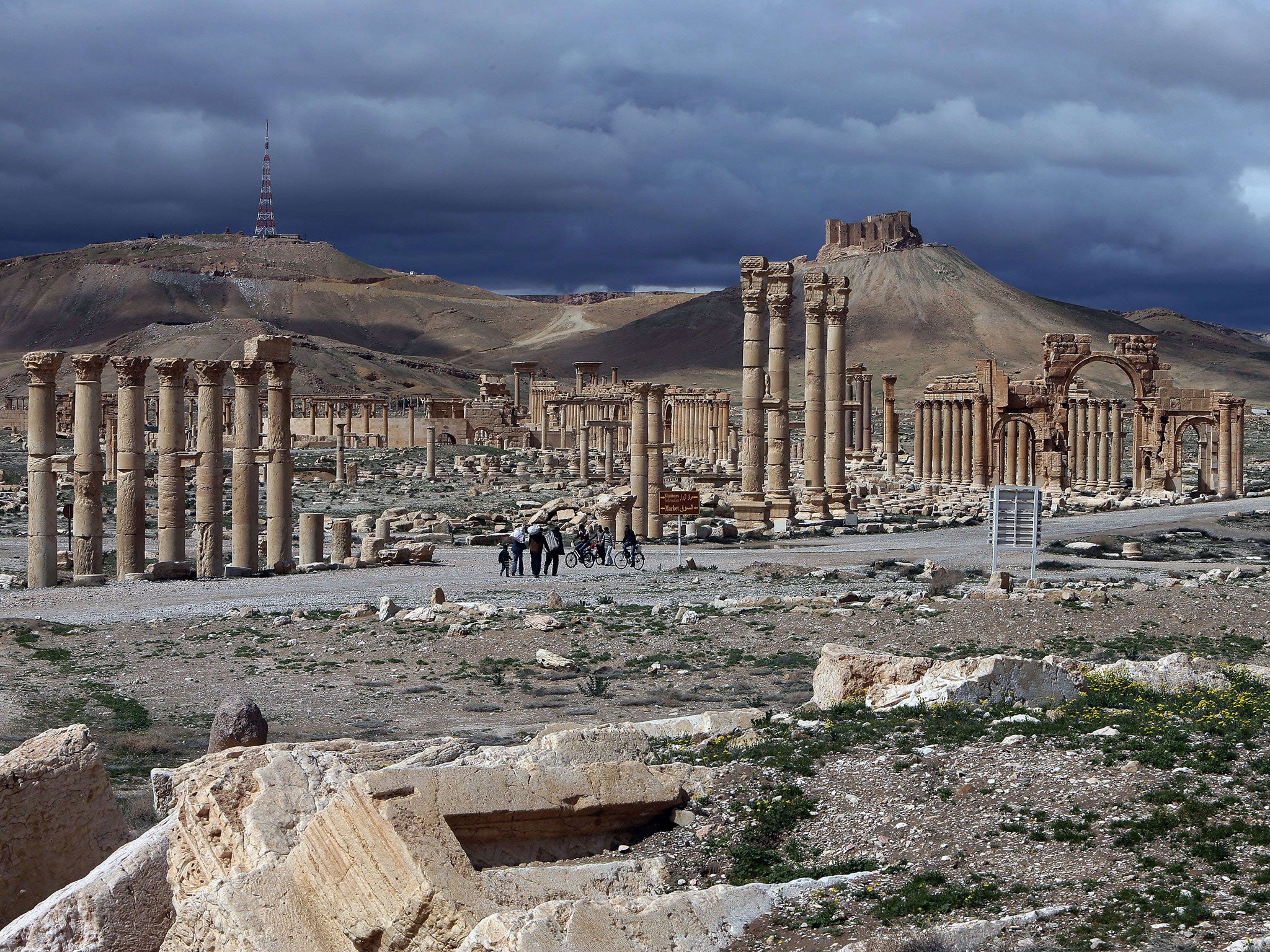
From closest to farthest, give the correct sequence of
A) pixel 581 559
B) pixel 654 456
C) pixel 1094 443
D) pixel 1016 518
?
pixel 1016 518
pixel 581 559
pixel 654 456
pixel 1094 443

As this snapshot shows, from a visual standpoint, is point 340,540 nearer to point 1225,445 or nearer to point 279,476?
point 279,476

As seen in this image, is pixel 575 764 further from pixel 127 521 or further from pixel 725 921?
pixel 127 521

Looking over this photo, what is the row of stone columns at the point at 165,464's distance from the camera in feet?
96.6

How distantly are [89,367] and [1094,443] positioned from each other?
147 feet

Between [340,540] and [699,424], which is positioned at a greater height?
[699,424]

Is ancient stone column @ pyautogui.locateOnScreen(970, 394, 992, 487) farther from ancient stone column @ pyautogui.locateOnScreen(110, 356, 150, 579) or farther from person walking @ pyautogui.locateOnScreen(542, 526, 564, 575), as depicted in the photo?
ancient stone column @ pyautogui.locateOnScreen(110, 356, 150, 579)

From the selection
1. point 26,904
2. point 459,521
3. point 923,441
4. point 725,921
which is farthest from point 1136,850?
point 923,441

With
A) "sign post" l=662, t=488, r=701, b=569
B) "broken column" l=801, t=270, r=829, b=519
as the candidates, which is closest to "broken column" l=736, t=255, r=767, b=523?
"broken column" l=801, t=270, r=829, b=519

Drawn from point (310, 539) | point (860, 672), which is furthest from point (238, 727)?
point (310, 539)

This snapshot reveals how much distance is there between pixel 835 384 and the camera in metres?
43.7

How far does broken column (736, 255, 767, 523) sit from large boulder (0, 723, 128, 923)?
30032 millimetres

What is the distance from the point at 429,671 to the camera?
1944 centimetres

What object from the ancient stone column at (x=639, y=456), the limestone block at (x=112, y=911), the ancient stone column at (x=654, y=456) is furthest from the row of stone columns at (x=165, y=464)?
the limestone block at (x=112, y=911)

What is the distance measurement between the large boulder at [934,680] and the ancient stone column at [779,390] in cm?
2557
